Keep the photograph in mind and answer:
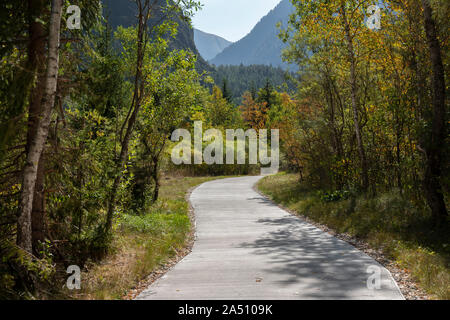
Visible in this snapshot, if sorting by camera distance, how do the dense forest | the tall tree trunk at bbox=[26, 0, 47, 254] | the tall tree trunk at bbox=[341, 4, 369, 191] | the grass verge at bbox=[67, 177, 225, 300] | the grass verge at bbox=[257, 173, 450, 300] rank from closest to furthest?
the dense forest → the tall tree trunk at bbox=[26, 0, 47, 254] → the grass verge at bbox=[67, 177, 225, 300] → the grass verge at bbox=[257, 173, 450, 300] → the tall tree trunk at bbox=[341, 4, 369, 191]

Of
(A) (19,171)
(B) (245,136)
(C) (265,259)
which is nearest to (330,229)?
(C) (265,259)

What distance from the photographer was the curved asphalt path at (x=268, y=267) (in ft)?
18.5

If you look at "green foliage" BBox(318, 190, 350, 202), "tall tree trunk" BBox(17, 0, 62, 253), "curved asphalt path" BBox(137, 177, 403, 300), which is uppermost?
"tall tree trunk" BBox(17, 0, 62, 253)

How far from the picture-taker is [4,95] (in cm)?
550

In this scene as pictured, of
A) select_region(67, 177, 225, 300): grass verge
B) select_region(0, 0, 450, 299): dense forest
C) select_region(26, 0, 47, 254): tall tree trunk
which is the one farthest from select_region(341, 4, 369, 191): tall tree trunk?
select_region(26, 0, 47, 254): tall tree trunk

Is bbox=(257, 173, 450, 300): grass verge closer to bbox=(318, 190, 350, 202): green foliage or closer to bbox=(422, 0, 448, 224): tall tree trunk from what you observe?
bbox=(318, 190, 350, 202): green foliage

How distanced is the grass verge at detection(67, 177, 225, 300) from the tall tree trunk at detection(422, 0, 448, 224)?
6.41 meters

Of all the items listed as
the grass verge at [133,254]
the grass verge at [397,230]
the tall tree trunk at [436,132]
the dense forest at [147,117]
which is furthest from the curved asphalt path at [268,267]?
the tall tree trunk at [436,132]

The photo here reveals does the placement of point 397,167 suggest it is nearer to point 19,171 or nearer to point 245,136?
point 19,171

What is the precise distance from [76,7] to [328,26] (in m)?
9.69

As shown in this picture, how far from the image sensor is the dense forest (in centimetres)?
548

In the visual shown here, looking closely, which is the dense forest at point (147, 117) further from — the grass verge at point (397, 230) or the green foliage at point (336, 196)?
the grass verge at point (397, 230)

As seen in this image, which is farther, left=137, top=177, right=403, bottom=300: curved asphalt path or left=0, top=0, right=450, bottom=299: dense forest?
left=137, top=177, right=403, bottom=300: curved asphalt path

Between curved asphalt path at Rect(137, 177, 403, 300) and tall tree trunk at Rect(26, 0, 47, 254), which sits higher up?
A: tall tree trunk at Rect(26, 0, 47, 254)
